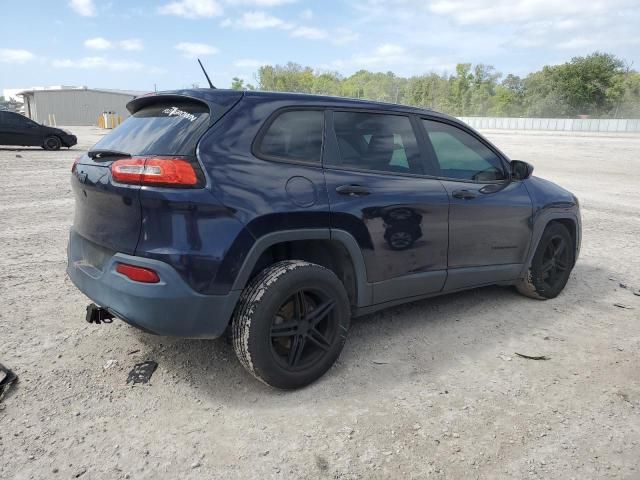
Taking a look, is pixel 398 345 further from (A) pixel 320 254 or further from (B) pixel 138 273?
(B) pixel 138 273

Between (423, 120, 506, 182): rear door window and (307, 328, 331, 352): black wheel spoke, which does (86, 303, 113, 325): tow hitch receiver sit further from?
(423, 120, 506, 182): rear door window

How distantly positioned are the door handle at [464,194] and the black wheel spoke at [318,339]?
1495 mm

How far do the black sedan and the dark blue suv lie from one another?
18874 millimetres

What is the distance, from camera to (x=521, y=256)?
4285mm

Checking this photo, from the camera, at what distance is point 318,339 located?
305 centimetres

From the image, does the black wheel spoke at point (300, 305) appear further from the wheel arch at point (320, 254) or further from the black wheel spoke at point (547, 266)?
the black wheel spoke at point (547, 266)

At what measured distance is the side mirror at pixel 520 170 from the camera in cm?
420

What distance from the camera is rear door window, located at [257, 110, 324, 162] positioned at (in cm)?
290

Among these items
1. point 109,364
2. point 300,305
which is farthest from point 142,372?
point 300,305

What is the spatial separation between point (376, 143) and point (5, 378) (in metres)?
2.79

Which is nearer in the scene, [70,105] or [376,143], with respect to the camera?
[376,143]

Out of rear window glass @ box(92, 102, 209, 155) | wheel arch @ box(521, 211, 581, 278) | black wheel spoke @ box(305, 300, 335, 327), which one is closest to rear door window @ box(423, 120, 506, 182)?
wheel arch @ box(521, 211, 581, 278)

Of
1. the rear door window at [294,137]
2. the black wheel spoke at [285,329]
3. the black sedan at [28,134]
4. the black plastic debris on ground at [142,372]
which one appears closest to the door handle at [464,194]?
the rear door window at [294,137]

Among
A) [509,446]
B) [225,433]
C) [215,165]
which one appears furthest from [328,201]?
[509,446]
